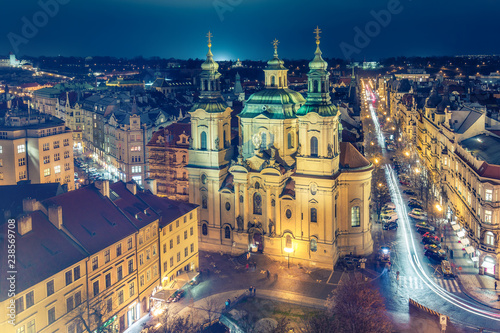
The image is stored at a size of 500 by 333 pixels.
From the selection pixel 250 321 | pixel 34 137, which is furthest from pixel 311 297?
pixel 34 137

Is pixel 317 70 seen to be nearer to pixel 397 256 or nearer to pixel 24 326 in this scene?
pixel 397 256

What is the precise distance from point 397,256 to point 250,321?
25.7m

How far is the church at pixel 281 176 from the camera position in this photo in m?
64.6

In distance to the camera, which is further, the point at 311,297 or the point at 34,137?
the point at 34,137

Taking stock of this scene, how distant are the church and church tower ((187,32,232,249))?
0.14 meters

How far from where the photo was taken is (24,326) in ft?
133

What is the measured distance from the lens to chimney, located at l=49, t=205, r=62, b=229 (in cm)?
4756

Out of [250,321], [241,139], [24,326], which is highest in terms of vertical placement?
[241,139]

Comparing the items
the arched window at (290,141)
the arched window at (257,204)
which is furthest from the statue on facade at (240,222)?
the arched window at (290,141)

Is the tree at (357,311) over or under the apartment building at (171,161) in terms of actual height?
under

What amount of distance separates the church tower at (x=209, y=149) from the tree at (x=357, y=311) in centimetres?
2592

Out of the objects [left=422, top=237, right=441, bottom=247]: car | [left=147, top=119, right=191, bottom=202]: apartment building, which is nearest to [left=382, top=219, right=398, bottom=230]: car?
[left=422, top=237, right=441, bottom=247]: car

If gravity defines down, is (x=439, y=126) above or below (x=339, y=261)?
above

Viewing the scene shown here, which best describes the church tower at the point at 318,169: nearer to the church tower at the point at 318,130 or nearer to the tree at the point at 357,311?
the church tower at the point at 318,130
